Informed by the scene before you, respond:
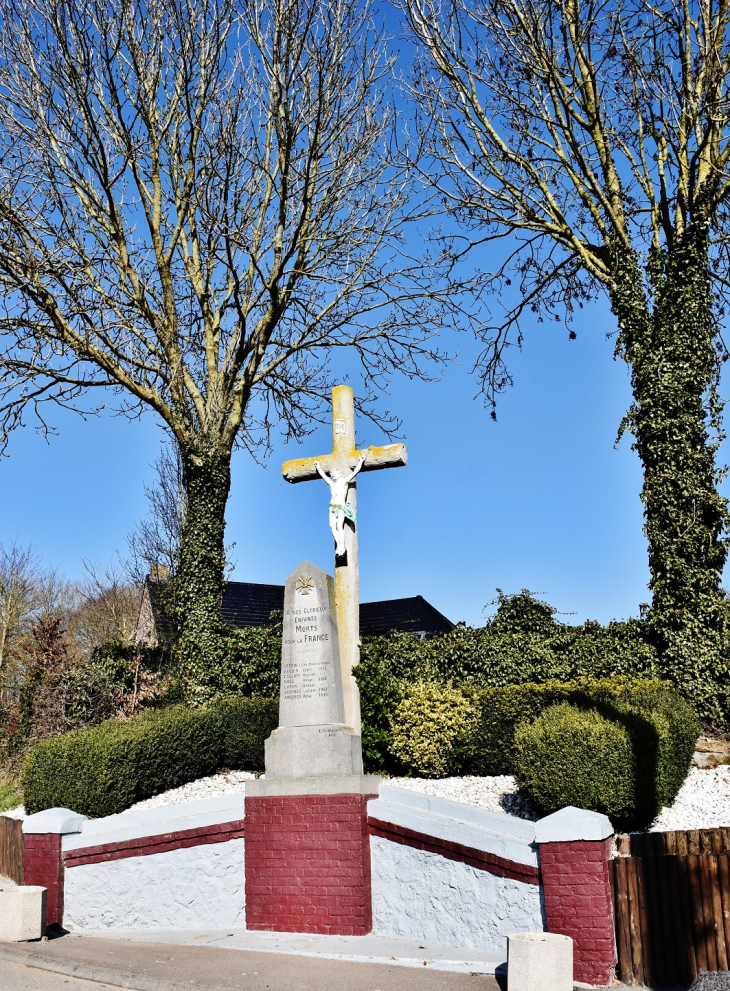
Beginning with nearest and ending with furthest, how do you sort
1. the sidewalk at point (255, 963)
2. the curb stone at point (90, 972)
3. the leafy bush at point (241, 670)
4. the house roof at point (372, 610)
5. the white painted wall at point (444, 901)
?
the sidewalk at point (255, 963) → the curb stone at point (90, 972) → the white painted wall at point (444, 901) → the leafy bush at point (241, 670) → the house roof at point (372, 610)

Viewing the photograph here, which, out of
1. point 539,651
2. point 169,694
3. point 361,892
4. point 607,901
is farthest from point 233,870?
point 169,694

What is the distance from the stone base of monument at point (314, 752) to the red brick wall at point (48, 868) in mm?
2805

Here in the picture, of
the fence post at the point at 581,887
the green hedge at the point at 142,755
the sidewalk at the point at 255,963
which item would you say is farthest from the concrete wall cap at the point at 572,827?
the green hedge at the point at 142,755

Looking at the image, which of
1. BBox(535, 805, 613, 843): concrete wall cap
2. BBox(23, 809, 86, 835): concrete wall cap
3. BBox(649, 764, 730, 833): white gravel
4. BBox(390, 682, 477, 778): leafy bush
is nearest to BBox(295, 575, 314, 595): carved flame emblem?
BBox(390, 682, 477, 778): leafy bush

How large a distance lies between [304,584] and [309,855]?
107 inches

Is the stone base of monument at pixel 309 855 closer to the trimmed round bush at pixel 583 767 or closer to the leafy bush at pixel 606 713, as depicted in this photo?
the trimmed round bush at pixel 583 767

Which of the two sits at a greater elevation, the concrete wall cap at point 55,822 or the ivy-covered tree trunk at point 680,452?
the ivy-covered tree trunk at point 680,452

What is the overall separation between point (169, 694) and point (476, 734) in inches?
256

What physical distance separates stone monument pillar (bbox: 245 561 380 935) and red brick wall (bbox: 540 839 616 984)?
2141 mm

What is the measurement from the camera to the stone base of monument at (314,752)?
8.45 meters

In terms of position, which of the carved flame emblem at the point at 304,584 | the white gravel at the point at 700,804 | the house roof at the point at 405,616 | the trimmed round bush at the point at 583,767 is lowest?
the white gravel at the point at 700,804

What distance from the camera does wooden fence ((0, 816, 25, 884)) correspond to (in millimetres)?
10742

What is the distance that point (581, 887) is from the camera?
6398 mm

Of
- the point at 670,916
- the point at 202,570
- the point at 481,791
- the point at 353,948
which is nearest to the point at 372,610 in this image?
the point at 202,570
